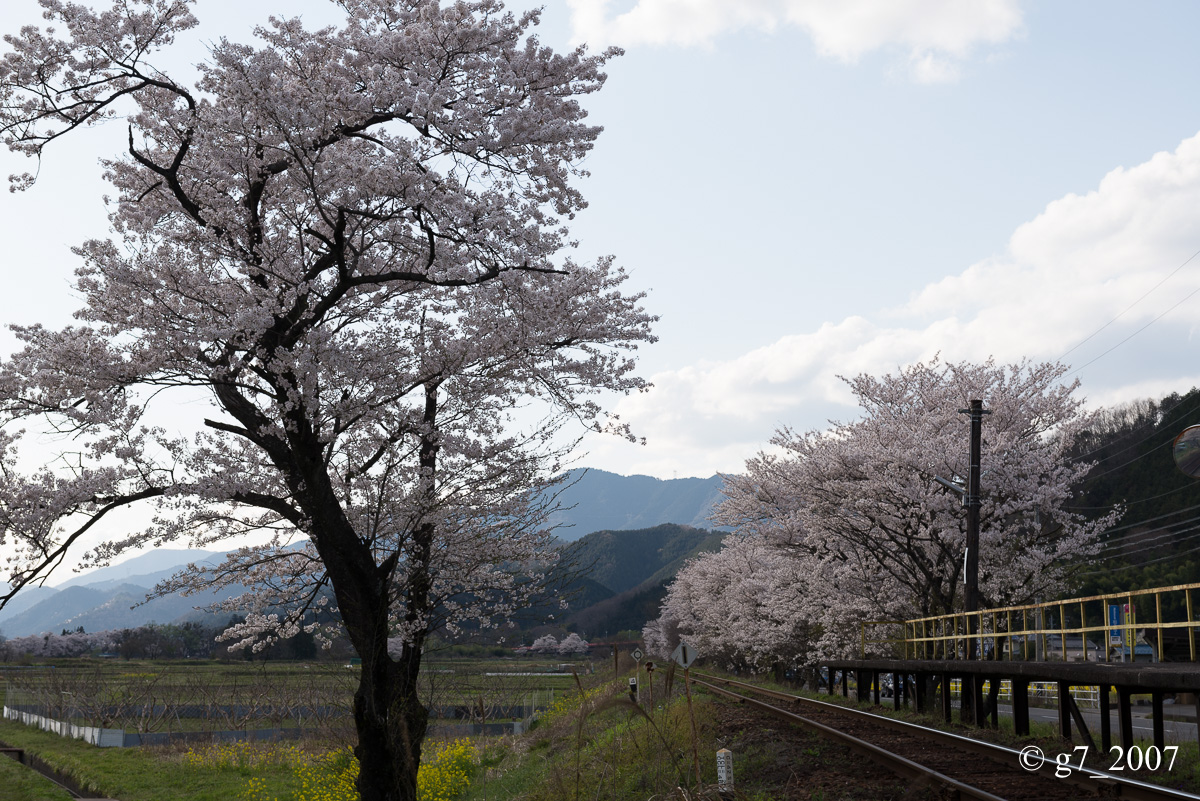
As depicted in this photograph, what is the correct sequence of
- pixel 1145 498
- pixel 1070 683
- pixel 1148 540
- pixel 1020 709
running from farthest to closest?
1. pixel 1145 498
2. pixel 1148 540
3. pixel 1020 709
4. pixel 1070 683

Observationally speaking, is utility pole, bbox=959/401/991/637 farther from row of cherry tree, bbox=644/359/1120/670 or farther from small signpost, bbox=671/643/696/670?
small signpost, bbox=671/643/696/670

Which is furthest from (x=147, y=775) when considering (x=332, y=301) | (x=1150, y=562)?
(x=1150, y=562)

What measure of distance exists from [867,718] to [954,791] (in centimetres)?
892

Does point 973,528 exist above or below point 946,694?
above

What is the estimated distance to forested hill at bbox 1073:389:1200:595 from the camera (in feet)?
195

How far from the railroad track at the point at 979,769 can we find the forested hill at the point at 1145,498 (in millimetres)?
47496

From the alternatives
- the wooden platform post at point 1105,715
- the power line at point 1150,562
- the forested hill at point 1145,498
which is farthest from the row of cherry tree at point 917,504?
the power line at point 1150,562

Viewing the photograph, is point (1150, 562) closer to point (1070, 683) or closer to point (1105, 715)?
point (1070, 683)

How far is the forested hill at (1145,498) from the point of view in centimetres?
5956

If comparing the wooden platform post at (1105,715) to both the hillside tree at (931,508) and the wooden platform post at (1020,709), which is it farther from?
the hillside tree at (931,508)

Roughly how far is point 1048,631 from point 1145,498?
2712 inches

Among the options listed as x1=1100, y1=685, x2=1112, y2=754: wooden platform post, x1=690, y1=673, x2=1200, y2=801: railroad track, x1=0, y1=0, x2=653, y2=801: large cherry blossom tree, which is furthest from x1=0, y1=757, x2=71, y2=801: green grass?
x1=1100, y1=685, x2=1112, y2=754: wooden platform post

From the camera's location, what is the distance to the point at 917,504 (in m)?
23.2

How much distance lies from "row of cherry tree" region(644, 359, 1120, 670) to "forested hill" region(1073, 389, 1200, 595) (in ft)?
101
